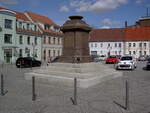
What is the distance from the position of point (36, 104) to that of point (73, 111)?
1665mm

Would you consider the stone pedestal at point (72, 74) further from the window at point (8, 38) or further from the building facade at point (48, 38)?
the building facade at point (48, 38)

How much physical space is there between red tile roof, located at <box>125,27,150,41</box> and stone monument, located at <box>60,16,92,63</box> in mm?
50821

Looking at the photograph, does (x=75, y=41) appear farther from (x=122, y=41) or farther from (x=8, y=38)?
(x=122, y=41)

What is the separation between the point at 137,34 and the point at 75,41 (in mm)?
52769

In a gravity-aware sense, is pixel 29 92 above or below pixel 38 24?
below

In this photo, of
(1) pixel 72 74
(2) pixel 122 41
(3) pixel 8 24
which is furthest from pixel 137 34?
(1) pixel 72 74

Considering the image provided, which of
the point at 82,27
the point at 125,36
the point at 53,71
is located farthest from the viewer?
the point at 125,36

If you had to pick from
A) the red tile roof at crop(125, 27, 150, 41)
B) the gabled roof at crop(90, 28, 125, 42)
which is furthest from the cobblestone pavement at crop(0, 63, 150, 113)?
the gabled roof at crop(90, 28, 125, 42)

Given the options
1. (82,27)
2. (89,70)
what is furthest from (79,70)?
(82,27)

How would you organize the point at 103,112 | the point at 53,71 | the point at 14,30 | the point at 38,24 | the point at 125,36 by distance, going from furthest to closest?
the point at 125,36, the point at 38,24, the point at 14,30, the point at 53,71, the point at 103,112

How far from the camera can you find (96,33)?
226ft

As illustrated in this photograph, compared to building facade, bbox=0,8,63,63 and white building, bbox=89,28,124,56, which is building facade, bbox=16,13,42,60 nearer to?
building facade, bbox=0,8,63,63

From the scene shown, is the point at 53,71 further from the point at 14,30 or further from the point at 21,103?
the point at 14,30

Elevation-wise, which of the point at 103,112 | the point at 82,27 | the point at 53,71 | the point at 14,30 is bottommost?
the point at 103,112
